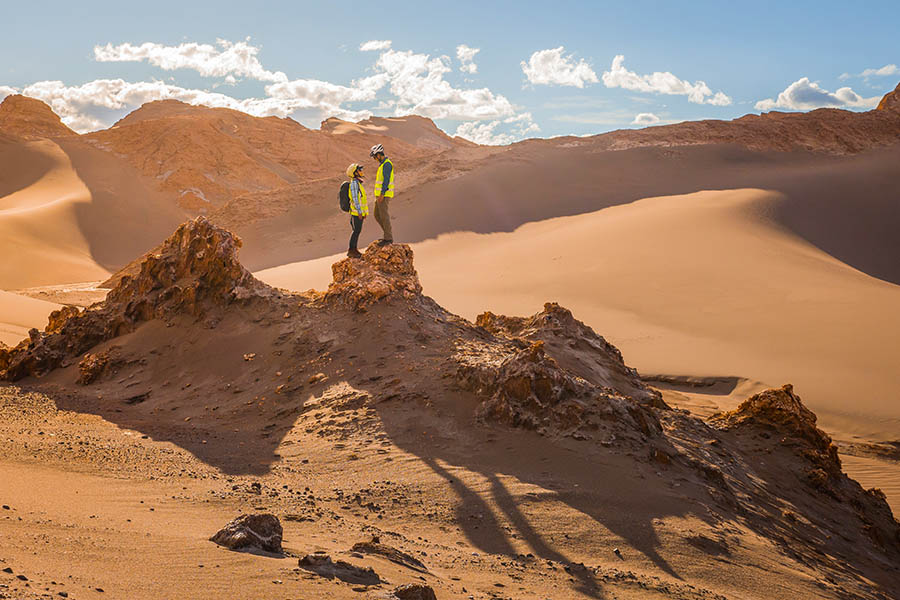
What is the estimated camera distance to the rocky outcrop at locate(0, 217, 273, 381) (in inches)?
348

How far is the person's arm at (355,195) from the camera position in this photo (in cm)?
956

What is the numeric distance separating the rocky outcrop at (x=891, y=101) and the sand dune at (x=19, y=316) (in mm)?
37617

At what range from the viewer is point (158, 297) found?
359 inches

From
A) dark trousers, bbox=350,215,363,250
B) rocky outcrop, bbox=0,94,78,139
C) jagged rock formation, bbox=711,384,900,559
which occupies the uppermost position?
rocky outcrop, bbox=0,94,78,139

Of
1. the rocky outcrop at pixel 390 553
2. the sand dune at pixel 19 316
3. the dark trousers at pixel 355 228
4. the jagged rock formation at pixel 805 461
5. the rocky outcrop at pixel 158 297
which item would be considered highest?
the dark trousers at pixel 355 228

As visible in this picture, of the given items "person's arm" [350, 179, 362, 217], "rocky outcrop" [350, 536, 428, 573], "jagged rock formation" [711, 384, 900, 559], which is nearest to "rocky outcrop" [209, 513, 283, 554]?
"rocky outcrop" [350, 536, 428, 573]

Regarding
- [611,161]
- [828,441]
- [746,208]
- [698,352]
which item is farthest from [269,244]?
[828,441]

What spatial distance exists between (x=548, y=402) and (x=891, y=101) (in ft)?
126

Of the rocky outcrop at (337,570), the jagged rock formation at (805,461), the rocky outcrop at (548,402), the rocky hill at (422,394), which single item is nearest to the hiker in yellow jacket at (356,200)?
the rocky hill at (422,394)

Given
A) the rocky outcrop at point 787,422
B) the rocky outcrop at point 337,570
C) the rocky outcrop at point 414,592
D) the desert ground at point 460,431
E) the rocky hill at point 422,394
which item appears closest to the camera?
the rocky outcrop at point 414,592

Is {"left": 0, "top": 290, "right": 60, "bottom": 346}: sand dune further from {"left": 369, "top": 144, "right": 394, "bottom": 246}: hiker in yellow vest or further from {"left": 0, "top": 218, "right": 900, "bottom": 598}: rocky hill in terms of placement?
{"left": 369, "top": 144, "right": 394, "bottom": 246}: hiker in yellow vest

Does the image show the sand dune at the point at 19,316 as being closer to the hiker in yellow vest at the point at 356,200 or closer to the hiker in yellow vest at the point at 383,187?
the hiker in yellow vest at the point at 356,200

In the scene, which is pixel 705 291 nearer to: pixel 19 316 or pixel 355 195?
pixel 355 195

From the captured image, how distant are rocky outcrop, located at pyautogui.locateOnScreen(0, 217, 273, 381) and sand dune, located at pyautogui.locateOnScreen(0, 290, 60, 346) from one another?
9.73 feet
